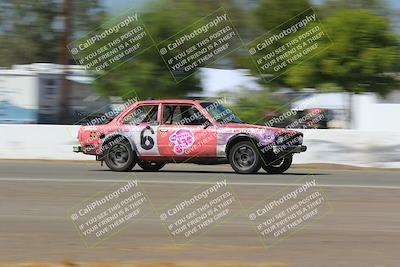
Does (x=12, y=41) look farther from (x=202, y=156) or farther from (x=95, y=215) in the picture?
(x=95, y=215)

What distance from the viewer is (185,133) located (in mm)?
17016

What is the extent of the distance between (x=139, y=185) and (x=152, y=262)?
258 inches

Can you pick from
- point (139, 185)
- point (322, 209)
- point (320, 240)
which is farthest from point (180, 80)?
point (320, 240)

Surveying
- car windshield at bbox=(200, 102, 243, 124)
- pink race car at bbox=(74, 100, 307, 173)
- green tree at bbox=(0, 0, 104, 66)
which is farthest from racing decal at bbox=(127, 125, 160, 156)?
green tree at bbox=(0, 0, 104, 66)

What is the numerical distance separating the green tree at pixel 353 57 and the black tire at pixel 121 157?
51.7ft

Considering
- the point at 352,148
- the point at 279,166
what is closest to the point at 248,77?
the point at 352,148

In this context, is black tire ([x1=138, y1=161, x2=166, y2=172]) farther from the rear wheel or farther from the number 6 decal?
the number 6 decal

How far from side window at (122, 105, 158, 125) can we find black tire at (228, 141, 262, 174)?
185cm

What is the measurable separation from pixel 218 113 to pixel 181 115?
77cm

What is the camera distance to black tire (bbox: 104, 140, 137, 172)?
56.9 ft

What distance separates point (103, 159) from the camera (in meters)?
17.6

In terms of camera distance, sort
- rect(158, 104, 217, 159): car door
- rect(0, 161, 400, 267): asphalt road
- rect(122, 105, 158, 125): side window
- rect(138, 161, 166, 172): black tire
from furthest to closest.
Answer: rect(138, 161, 166, 172): black tire
rect(122, 105, 158, 125): side window
rect(158, 104, 217, 159): car door
rect(0, 161, 400, 267): asphalt road

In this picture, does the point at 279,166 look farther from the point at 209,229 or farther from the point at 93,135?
the point at 209,229

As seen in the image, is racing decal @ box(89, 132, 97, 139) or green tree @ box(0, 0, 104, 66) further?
green tree @ box(0, 0, 104, 66)
